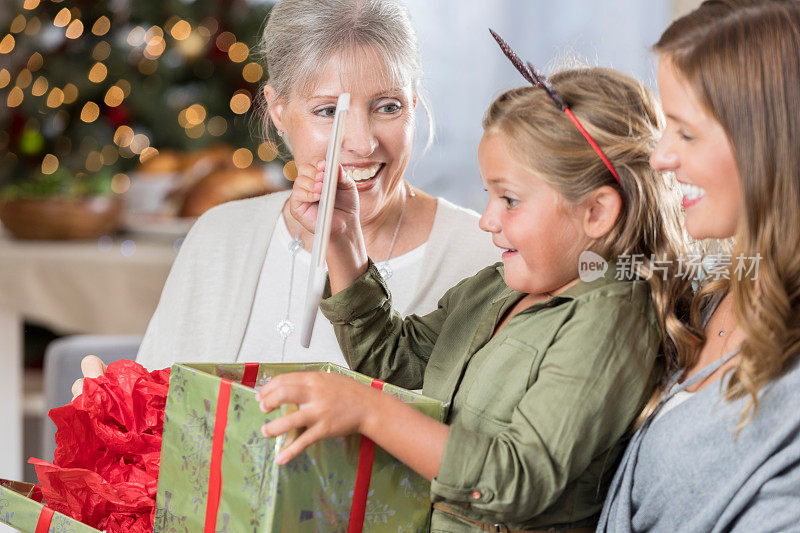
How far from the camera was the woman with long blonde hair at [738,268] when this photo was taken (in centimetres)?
87

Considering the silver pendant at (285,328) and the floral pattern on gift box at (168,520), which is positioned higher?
the silver pendant at (285,328)

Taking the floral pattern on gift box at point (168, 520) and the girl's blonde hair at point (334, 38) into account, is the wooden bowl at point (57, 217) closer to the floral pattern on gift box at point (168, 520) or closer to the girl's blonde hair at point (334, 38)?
the girl's blonde hair at point (334, 38)

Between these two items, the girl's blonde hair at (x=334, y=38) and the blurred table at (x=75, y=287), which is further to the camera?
the blurred table at (x=75, y=287)

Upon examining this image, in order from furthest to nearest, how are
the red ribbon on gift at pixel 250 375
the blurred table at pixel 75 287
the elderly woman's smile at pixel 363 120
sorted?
1. the blurred table at pixel 75 287
2. the elderly woman's smile at pixel 363 120
3. the red ribbon on gift at pixel 250 375

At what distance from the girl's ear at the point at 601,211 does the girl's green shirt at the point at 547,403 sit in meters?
0.04

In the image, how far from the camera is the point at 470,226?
5.16 ft

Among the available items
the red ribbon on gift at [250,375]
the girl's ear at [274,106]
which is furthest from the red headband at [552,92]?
the girl's ear at [274,106]

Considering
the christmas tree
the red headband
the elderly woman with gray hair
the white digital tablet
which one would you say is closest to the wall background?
the christmas tree

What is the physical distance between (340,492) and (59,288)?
1.98m

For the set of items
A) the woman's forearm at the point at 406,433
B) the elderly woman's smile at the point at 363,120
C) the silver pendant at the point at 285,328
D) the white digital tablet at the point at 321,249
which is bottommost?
the silver pendant at the point at 285,328

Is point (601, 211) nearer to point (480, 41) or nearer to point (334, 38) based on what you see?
point (334, 38)

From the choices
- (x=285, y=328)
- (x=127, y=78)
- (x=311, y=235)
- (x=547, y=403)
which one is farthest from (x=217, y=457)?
(x=127, y=78)

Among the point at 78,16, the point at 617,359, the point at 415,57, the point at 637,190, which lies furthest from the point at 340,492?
the point at 78,16

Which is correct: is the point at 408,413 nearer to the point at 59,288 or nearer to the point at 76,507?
the point at 76,507
